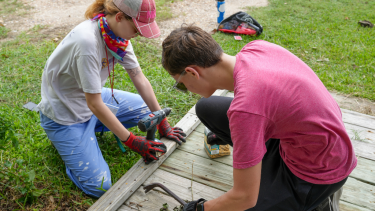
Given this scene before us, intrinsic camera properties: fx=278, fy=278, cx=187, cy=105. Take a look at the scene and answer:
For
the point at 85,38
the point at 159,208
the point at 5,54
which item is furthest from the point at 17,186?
the point at 5,54

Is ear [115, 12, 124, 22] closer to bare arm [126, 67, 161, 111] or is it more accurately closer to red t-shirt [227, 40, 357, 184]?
bare arm [126, 67, 161, 111]

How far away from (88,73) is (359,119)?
8.02 ft

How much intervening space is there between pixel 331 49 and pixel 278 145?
344 centimetres

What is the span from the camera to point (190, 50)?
4.39ft

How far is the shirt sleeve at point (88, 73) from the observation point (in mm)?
1914

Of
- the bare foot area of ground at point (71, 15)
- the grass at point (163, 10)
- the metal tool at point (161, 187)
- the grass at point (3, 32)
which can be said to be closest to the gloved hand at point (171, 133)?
the metal tool at point (161, 187)

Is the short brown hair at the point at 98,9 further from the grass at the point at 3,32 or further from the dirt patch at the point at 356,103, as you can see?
the grass at the point at 3,32

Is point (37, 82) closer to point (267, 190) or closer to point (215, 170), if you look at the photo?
point (215, 170)

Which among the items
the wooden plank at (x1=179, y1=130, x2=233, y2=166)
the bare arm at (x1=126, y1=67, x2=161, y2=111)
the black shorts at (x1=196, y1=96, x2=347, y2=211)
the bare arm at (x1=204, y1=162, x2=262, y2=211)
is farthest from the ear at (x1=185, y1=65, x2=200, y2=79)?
the bare arm at (x1=126, y1=67, x2=161, y2=111)

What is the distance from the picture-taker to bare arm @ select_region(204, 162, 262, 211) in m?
1.22

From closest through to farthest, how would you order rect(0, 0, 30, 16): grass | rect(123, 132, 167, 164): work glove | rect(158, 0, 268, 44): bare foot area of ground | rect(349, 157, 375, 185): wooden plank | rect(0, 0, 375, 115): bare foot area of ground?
rect(349, 157, 375, 185): wooden plank, rect(123, 132, 167, 164): work glove, rect(0, 0, 375, 115): bare foot area of ground, rect(158, 0, 268, 44): bare foot area of ground, rect(0, 0, 30, 16): grass

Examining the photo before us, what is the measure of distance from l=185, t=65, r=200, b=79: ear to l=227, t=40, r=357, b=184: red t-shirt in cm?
19

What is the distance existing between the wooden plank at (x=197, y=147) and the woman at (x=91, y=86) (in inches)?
3.6

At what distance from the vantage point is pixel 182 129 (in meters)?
2.53
